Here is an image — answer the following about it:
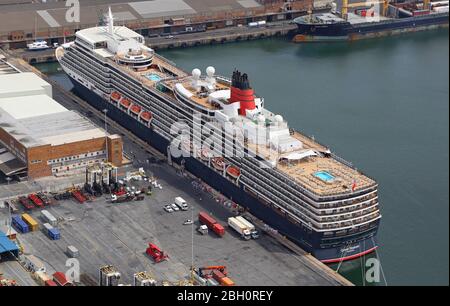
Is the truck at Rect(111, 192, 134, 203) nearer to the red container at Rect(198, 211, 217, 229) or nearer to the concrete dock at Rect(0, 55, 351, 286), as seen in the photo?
the concrete dock at Rect(0, 55, 351, 286)

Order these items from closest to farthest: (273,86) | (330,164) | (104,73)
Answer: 1. (330,164)
2. (104,73)
3. (273,86)

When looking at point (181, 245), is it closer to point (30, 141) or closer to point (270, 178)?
point (270, 178)

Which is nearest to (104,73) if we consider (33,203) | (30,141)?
(30,141)

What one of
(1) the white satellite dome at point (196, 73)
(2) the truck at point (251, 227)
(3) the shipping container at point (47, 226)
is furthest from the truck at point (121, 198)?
(1) the white satellite dome at point (196, 73)

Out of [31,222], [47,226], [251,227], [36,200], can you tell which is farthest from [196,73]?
[31,222]

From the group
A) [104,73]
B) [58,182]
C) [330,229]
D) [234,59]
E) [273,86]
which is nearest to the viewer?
[330,229]

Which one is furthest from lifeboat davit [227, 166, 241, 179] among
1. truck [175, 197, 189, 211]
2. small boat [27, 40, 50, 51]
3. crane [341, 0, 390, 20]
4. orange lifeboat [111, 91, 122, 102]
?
crane [341, 0, 390, 20]
